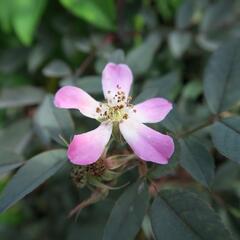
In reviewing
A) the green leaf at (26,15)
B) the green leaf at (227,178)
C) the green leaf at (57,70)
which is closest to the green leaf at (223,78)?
the green leaf at (227,178)

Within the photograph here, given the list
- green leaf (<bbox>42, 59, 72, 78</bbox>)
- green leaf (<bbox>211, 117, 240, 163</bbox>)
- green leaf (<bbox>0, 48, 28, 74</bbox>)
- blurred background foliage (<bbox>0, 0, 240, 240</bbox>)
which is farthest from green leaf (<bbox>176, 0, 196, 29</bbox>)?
green leaf (<bbox>211, 117, 240, 163</bbox>)

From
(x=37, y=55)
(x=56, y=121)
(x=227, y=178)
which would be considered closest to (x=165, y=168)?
(x=56, y=121)

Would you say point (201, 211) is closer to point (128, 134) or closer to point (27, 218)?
point (128, 134)

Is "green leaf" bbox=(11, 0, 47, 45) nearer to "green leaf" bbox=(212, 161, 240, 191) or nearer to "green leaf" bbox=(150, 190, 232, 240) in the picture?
"green leaf" bbox=(212, 161, 240, 191)

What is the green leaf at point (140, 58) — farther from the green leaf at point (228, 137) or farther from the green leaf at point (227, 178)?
the green leaf at point (228, 137)

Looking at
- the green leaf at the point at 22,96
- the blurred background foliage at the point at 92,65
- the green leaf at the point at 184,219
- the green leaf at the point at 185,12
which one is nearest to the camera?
the green leaf at the point at 184,219
